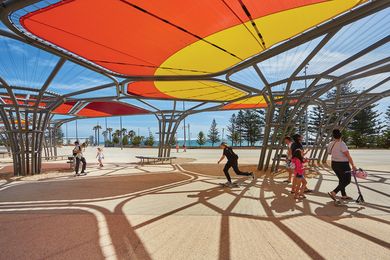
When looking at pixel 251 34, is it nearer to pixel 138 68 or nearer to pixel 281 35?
pixel 281 35

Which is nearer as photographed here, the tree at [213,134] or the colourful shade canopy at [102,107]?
the colourful shade canopy at [102,107]

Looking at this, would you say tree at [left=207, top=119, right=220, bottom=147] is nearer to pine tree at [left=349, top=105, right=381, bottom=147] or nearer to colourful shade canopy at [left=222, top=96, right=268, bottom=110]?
pine tree at [left=349, top=105, right=381, bottom=147]

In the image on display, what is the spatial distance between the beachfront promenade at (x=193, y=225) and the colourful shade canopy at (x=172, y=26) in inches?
159

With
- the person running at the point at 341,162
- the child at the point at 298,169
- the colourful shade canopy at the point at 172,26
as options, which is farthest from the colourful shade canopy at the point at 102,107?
the person running at the point at 341,162

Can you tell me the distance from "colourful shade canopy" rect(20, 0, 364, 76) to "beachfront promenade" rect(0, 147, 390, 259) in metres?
4.04

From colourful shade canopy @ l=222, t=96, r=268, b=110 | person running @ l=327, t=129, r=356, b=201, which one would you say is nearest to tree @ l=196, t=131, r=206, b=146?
colourful shade canopy @ l=222, t=96, r=268, b=110

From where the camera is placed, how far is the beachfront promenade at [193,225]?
364 centimetres

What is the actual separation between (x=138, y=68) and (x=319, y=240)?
7.11 m

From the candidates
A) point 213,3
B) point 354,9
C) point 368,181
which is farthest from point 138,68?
point 368,181

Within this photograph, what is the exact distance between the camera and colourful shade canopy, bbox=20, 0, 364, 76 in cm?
458

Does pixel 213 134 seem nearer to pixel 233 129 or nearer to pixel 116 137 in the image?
pixel 233 129

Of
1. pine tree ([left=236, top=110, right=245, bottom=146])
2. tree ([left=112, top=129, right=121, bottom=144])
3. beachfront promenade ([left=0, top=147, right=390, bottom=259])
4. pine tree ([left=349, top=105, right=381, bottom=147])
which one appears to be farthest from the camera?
tree ([left=112, top=129, right=121, bottom=144])

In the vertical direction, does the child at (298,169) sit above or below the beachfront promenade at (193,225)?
above

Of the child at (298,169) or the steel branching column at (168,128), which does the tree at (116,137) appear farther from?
the child at (298,169)
